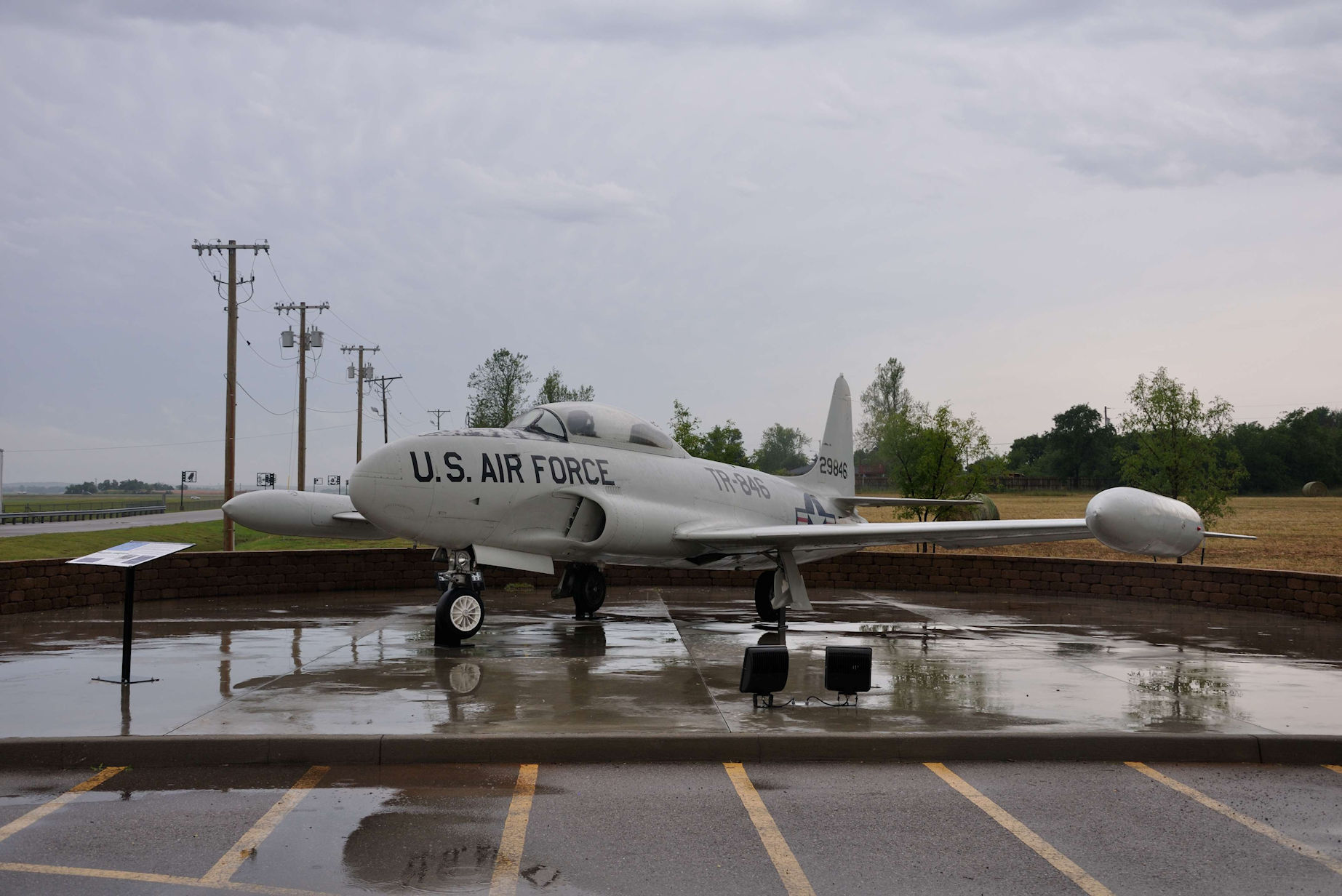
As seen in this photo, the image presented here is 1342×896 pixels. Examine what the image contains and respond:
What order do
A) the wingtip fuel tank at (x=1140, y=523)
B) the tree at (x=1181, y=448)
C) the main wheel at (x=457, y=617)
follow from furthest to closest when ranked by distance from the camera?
1. the tree at (x=1181, y=448)
2. the main wheel at (x=457, y=617)
3. the wingtip fuel tank at (x=1140, y=523)

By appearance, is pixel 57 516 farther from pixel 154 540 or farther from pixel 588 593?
pixel 588 593

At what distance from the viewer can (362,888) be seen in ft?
15.1

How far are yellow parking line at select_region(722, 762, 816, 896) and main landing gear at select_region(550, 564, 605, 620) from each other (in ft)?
29.8

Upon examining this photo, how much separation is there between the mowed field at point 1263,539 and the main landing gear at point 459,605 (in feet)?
41.9

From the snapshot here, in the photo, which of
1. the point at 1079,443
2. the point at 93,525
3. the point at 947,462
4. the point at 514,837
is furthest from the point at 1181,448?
the point at 1079,443

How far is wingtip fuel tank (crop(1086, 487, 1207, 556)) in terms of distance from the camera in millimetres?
10398

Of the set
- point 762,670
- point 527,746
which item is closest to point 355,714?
point 527,746

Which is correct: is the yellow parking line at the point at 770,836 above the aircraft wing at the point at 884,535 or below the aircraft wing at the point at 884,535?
below

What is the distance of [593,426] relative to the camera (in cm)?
1439

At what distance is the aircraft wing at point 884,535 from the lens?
13.7 metres

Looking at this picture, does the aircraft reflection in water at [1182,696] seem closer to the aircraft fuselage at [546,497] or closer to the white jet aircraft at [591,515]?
the white jet aircraft at [591,515]

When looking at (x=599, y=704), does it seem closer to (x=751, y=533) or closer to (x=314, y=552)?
(x=751, y=533)

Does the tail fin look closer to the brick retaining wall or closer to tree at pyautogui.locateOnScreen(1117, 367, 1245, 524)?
the brick retaining wall

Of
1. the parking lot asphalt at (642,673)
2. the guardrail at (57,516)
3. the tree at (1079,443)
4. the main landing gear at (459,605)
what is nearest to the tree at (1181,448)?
the parking lot asphalt at (642,673)
